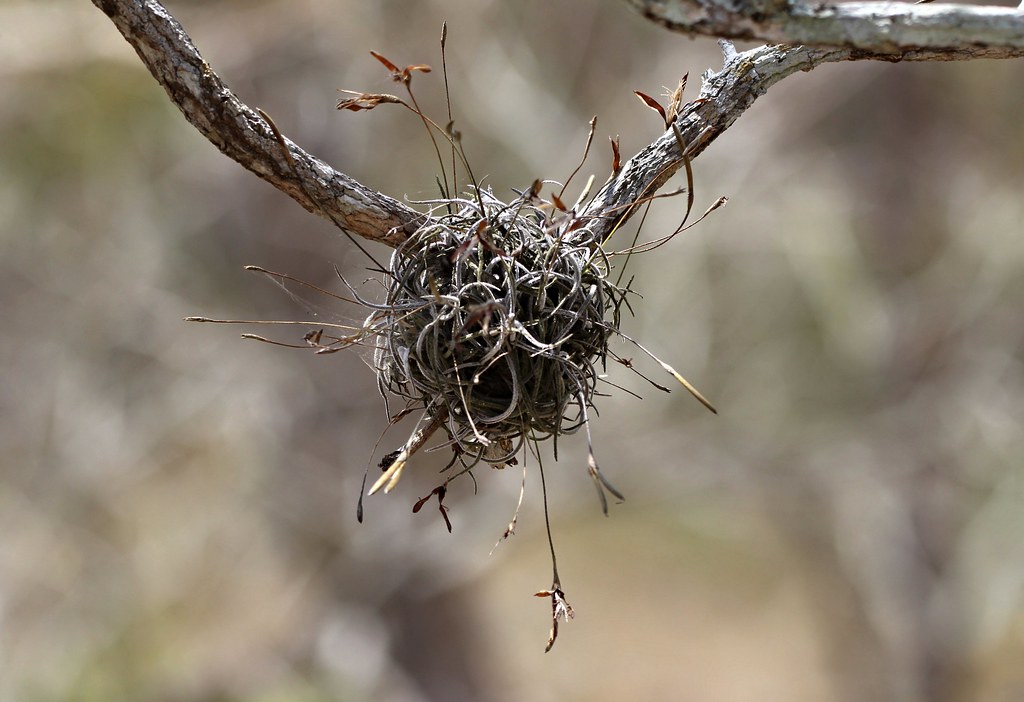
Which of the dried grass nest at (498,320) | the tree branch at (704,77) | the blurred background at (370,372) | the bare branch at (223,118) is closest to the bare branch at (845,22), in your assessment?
the tree branch at (704,77)

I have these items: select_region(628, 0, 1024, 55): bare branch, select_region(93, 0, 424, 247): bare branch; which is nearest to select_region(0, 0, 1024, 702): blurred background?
select_region(93, 0, 424, 247): bare branch

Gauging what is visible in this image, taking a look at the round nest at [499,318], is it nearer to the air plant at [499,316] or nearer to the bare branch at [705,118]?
the air plant at [499,316]

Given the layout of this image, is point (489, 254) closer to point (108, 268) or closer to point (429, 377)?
point (429, 377)

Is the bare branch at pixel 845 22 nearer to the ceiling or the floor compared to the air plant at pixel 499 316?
nearer to the ceiling

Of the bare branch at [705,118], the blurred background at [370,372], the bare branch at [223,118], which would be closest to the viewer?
the bare branch at [223,118]

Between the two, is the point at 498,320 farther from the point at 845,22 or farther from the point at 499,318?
the point at 845,22

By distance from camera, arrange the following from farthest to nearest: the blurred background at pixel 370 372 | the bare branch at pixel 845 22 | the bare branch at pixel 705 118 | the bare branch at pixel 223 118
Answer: the blurred background at pixel 370 372 < the bare branch at pixel 705 118 < the bare branch at pixel 223 118 < the bare branch at pixel 845 22
